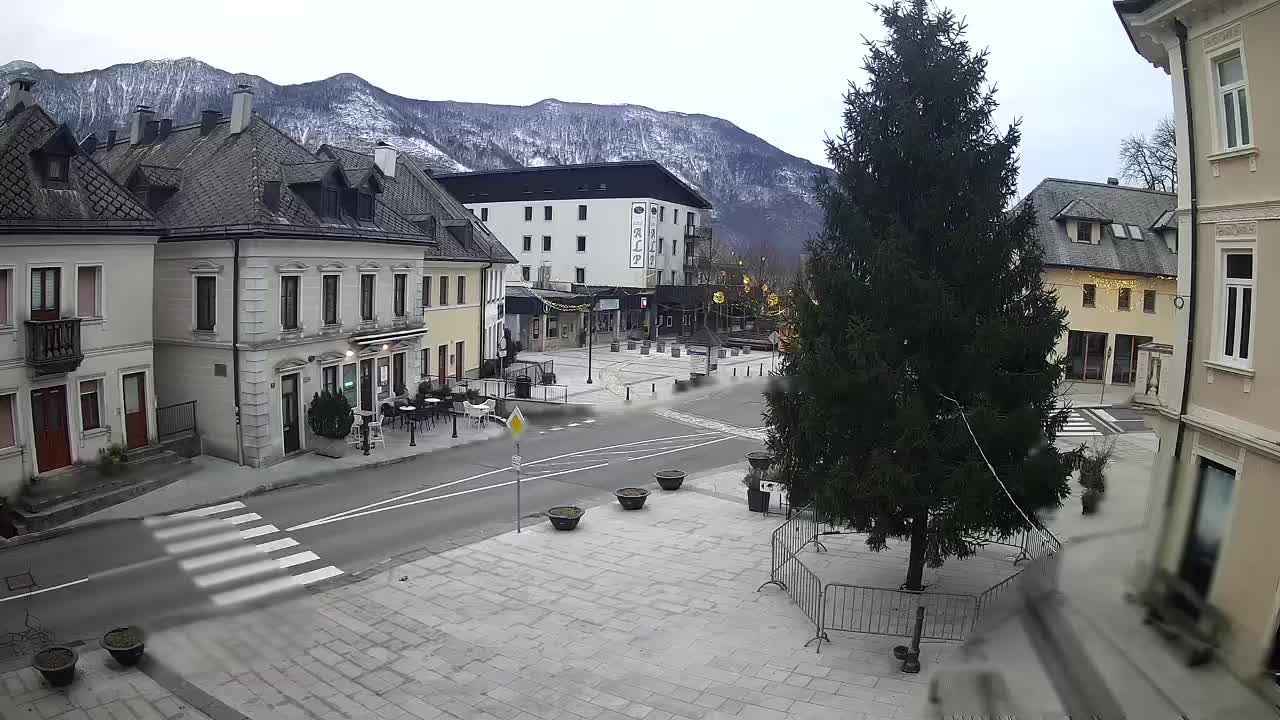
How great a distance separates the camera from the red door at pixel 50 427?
1892 centimetres

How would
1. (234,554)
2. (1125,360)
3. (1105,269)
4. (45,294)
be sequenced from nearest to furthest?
1. (234,554)
2. (45,294)
3. (1105,269)
4. (1125,360)

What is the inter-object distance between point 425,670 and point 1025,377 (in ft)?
30.6

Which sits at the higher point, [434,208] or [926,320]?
[434,208]

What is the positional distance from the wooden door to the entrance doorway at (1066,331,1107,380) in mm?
34243

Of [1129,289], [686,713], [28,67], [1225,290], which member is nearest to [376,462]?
[28,67]

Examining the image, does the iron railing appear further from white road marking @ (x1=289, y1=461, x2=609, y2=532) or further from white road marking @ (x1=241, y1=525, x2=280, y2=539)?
white road marking @ (x1=241, y1=525, x2=280, y2=539)

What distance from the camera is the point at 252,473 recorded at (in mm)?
22344

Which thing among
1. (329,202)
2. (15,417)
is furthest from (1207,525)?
(329,202)

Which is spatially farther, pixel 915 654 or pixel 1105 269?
pixel 1105 269

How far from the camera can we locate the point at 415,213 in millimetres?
37969

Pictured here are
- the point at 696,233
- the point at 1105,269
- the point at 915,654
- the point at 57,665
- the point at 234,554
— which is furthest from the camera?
the point at 696,233

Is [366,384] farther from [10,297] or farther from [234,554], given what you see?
[234,554]

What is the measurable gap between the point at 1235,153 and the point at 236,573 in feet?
54.6

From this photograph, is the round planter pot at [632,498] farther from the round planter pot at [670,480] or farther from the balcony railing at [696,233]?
the balcony railing at [696,233]
